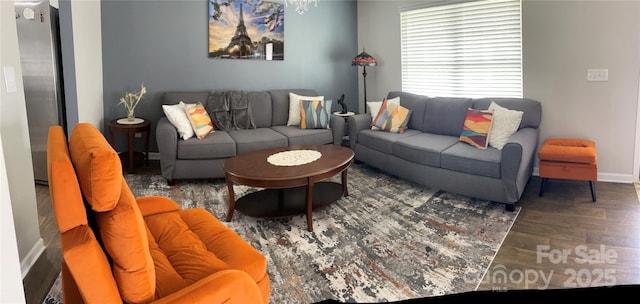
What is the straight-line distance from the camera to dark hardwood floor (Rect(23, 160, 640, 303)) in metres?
2.34

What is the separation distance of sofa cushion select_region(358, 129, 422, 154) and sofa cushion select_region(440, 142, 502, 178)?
650mm

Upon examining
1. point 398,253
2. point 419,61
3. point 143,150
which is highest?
point 419,61

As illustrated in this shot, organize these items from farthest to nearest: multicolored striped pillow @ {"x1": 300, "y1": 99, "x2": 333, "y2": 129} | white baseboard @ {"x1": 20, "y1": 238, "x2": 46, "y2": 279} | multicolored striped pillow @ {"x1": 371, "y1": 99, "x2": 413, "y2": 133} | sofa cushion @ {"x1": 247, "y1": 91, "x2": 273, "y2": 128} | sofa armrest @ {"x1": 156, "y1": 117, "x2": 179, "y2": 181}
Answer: sofa cushion @ {"x1": 247, "y1": 91, "x2": 273, "y2": 128}
multicolored striped pillow @ {"x1": 300, "y1": 99, "x2": 333, "y2": 129}
multicolored striped pillow @ {"x1": 371, "y1": 99, "x2": 413, "y2": 133}
sofa armrest @ {"x1": 156, "y1": 117, "x2": 179, "y2": 181}
white baseboard @ {"x1": 20, "y1": 238, "x2": 46, "y2": 279}

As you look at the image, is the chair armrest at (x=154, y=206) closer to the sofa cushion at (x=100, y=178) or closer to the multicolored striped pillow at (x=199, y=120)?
the sofa cushion at (x=100, y=178)

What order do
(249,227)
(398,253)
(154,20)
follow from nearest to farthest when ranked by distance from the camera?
(398,253), (249,227), (154,20)

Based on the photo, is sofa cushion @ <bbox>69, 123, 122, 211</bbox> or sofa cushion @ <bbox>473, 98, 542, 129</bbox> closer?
sofa cushion @ <bbox>69, 123, 122, 211</bbox>

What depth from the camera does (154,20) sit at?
488cm

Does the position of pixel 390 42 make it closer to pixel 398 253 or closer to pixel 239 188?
pixel 239 188

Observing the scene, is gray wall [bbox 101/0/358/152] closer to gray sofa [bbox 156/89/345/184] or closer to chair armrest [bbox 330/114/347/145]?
gray sofa [bbox 156/89/345/184]

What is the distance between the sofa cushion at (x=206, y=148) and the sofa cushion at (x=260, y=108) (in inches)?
33.9

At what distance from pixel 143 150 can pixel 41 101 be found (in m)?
1.43

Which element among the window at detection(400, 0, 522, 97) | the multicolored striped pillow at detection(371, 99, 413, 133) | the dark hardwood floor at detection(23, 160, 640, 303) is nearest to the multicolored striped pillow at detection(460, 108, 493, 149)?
the dark hardwood floor at detection(23, 160, 640, 303)

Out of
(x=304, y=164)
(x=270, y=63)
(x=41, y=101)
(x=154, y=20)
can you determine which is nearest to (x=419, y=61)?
(x=270, y=63)

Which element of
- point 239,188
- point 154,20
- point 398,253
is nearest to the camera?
point 398,253
